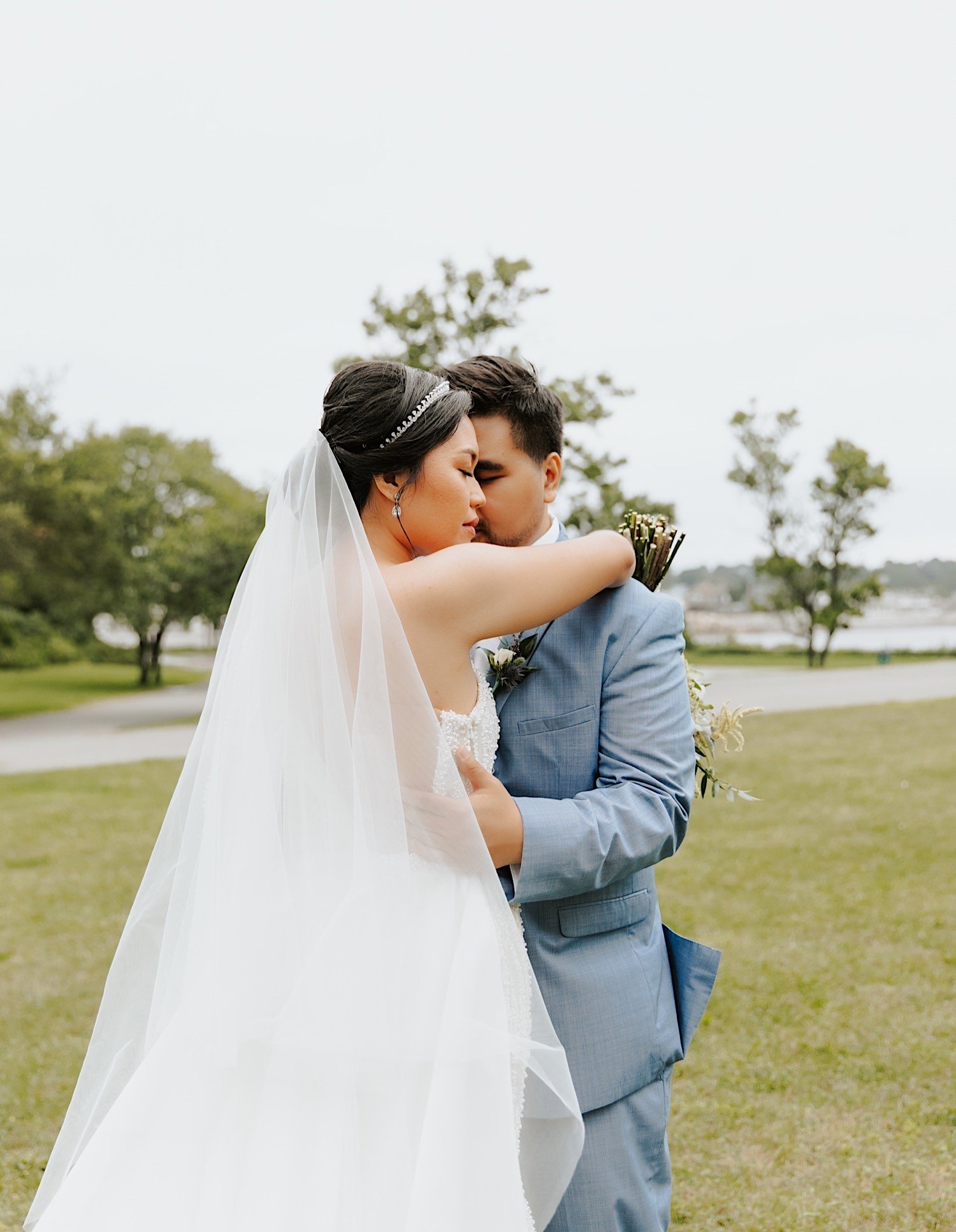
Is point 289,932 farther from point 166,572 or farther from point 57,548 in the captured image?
point 166,572

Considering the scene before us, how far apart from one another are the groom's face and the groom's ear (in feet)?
0.03

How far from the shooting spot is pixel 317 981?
208cm

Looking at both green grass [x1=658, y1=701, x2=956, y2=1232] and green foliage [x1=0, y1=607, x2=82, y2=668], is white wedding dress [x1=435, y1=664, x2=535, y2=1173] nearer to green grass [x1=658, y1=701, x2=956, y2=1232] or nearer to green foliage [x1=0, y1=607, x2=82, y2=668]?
green grass [x1=658, y1=701, x2=956, y2=1232]

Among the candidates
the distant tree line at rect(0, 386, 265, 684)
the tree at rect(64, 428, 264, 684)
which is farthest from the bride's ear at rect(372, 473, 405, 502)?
the distant tree line at rect(0, 386, 265, 684)

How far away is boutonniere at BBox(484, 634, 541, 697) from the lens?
2.47 m

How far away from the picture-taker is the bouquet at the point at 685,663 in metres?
2.78

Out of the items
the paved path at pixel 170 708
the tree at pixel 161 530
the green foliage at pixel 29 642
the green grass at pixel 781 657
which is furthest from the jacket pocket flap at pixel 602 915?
the green grass at pixel 781 657

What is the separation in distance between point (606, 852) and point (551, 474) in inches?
43.2

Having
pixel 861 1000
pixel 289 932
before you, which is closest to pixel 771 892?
pixel 861 1000

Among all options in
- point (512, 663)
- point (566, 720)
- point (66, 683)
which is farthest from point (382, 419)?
point (66, 683)

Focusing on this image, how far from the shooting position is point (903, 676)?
95.6ft

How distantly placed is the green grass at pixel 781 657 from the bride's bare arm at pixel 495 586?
117 ft

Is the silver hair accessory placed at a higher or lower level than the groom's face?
higher

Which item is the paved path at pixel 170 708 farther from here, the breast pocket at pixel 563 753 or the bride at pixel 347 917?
the bride at pixel 347 917
